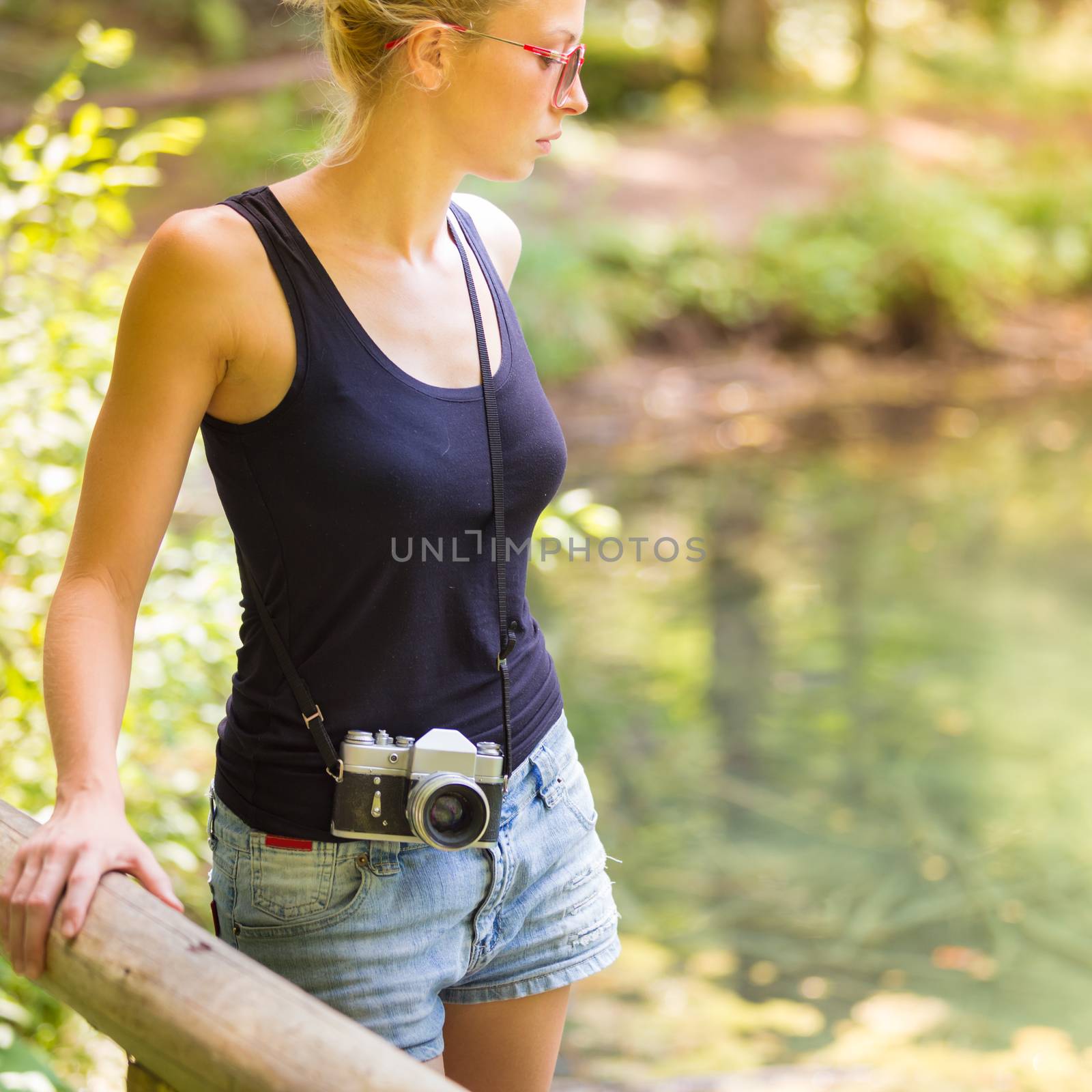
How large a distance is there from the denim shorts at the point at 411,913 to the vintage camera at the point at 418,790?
0.03 meters

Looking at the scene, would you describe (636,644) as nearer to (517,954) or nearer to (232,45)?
(517,954)

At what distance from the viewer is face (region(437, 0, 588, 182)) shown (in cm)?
130

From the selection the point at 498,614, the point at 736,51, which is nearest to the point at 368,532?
the point at 498,614

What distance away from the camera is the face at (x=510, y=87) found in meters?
1.30

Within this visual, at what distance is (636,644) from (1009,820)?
1722 mm

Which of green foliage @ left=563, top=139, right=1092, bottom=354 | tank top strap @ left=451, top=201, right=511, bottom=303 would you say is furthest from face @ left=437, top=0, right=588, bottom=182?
green foliage @ left=563, top=139, right=1092, bottom=354

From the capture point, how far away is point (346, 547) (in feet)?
3.99

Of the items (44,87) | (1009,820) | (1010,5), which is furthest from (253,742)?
(1010,5)

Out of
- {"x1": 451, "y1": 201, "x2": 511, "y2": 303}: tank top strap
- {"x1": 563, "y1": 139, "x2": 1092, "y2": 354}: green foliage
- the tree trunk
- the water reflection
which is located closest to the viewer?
{"x1": 451, "y1": 201, "x2": 511, "y2": 303}: tank top strap

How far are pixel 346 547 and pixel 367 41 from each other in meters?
0.52

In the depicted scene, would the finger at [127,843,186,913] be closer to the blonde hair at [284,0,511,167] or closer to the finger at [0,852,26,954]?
the finger at [0,852,26,954]

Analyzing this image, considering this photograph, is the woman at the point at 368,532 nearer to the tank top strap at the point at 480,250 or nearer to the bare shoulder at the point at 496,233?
the tank top strap at the point at 480,250

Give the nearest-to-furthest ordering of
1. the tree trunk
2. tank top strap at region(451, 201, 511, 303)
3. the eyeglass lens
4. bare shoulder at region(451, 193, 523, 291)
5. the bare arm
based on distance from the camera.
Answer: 1. the bare arm
2. the eyeglass lens
3. tank top strap at region(451, 201, 511, 303)
4. bare shoulder at region(451, 193, 523, 291)
5. the tree trunk

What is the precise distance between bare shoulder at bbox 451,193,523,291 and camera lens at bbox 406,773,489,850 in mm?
633
